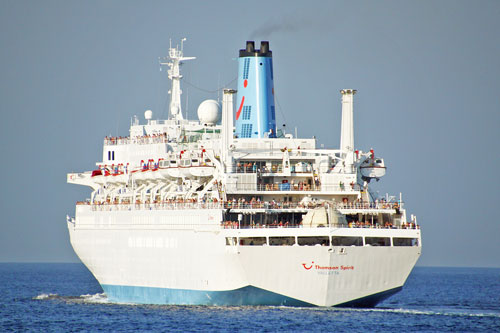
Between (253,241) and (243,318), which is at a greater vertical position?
(253,241)

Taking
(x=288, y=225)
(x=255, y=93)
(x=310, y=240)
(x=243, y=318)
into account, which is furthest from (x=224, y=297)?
(x=255, y=93)

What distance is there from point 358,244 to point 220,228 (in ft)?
24.7

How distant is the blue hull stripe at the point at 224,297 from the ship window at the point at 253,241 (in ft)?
8.85

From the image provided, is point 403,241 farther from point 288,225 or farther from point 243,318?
point 243,318

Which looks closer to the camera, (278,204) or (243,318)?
(243,318)

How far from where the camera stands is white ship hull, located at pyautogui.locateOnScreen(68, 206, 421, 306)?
56.9 meters

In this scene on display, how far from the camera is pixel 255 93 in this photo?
73438 mm

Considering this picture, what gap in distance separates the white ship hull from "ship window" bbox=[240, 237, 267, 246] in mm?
1268

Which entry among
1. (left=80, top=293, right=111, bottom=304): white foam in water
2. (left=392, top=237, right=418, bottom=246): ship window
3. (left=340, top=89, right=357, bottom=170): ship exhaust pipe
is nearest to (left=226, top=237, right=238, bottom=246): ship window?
(left=392, top=237, right=418, bottom=246): ship window

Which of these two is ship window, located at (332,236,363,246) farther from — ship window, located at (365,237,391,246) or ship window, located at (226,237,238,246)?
ship window, located at (226,237,238,246)

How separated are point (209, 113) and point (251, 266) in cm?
2249

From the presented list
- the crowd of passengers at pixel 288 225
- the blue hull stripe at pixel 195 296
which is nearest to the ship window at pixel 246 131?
the blue hull stripe at pixel 195 296

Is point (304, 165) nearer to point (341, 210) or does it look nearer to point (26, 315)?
point (341, 210)

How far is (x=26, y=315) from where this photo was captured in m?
66.8
